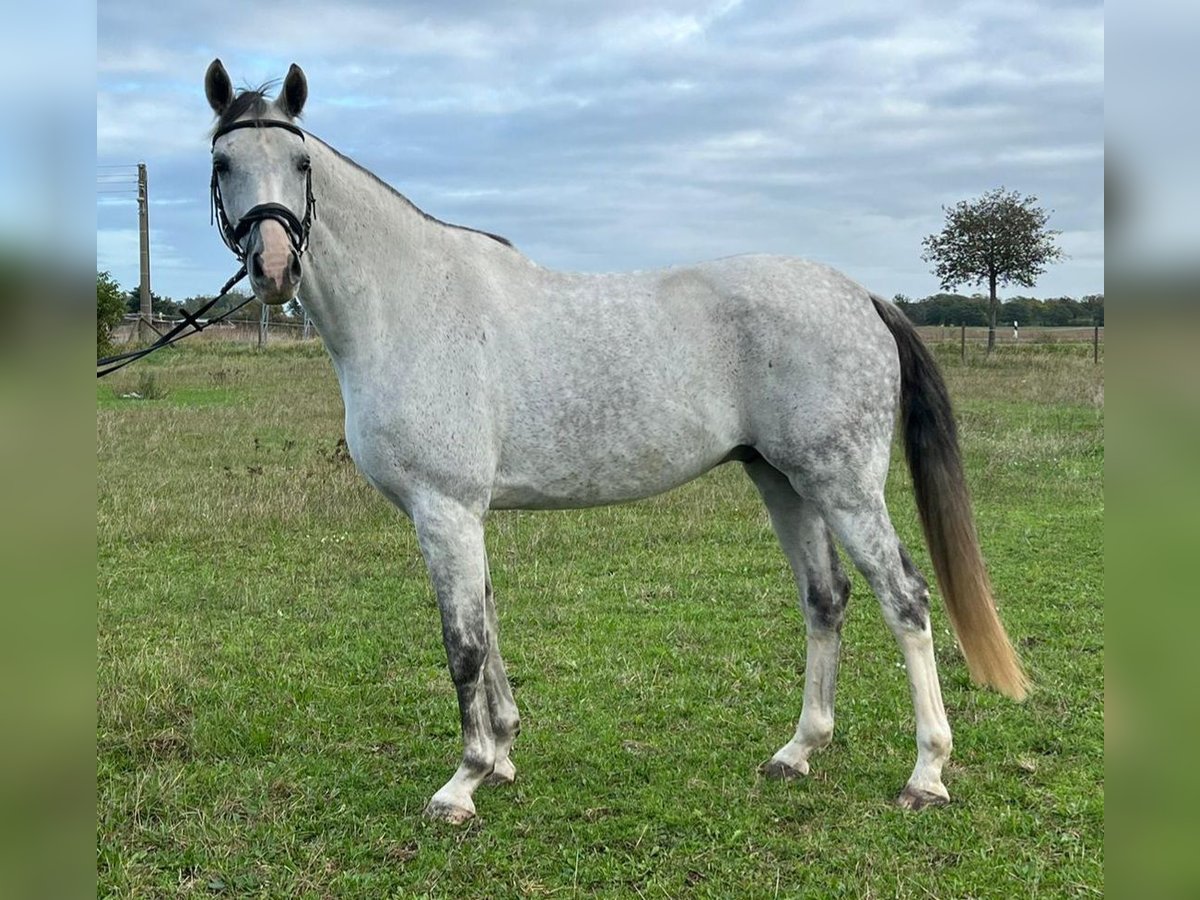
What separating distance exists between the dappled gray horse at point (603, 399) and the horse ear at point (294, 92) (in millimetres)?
29

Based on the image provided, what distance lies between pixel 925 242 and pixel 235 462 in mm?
24034

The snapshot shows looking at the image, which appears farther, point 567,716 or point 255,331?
point 255,331

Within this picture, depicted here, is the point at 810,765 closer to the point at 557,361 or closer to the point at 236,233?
the point at 557,361

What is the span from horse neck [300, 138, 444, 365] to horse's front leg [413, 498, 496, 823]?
28.6 inches

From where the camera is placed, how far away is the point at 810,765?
3967 millimetres

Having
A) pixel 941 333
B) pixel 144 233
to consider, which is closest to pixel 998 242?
pixel 941 333

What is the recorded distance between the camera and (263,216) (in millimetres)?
3043

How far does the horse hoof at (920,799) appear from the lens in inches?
140

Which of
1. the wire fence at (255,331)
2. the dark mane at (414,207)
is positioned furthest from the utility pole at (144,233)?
the dark mane at (414,207)

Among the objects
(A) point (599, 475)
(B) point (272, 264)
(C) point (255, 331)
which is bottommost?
(A) point (599, 475)

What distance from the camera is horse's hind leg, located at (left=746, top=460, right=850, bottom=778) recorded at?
13.2 feet

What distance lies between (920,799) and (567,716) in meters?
1.68

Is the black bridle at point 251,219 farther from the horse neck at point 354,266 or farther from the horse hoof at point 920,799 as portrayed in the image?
the horse hoof at point 920,799

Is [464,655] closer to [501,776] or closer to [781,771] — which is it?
[501,776]
